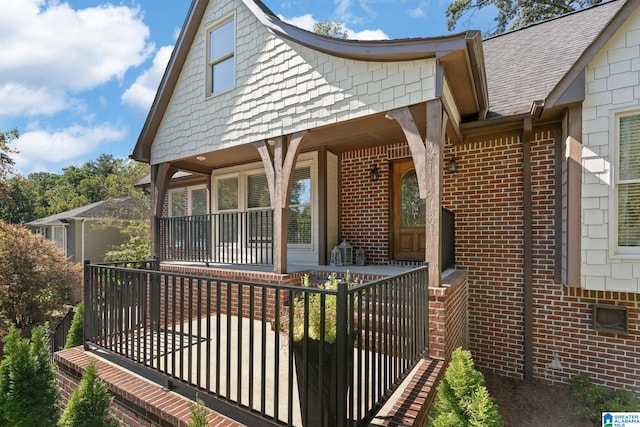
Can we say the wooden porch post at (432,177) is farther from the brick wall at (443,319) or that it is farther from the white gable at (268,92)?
the white gable at (268,92)

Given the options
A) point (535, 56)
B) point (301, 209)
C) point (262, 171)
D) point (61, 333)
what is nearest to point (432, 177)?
point (301, 209)

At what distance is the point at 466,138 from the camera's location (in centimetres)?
550

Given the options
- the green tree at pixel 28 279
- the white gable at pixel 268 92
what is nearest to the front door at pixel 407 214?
the white gable at pixel 268 92

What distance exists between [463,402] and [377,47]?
3.93 metres

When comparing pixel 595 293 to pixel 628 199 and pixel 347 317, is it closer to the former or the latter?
pixel 628 199

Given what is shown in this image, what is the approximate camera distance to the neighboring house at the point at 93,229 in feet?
52.7

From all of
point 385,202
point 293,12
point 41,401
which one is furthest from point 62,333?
point 293,12

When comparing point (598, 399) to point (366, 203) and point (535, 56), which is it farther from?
point (535, 56)

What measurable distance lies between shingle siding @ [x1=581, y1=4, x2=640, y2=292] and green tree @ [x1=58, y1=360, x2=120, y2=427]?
18.2 feet

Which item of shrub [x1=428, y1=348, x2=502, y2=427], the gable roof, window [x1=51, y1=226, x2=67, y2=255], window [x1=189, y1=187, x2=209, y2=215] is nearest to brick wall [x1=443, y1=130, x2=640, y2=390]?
the gable roof

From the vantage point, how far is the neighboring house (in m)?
16.1

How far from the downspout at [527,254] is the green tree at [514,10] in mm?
12434

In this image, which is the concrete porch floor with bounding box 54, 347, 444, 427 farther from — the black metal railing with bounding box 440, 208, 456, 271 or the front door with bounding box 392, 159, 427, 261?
the front door with bounding box 392, 159, 427, 261

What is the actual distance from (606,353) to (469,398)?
3.34 meters
